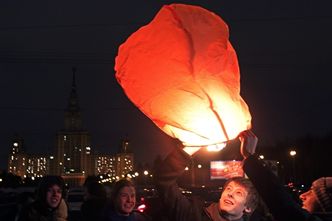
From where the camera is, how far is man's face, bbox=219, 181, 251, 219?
402cm

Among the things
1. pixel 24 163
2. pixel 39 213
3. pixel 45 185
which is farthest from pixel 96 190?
pixel 24 163

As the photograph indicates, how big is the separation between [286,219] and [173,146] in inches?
43.5

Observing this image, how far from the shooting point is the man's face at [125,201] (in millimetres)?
5512

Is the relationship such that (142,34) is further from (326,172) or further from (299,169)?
(299,169)

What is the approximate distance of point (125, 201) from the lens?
5531mm

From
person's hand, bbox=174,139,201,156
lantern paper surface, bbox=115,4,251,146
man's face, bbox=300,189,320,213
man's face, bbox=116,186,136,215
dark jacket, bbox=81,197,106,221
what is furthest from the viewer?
dark jacket, bbox=81,197,106,221

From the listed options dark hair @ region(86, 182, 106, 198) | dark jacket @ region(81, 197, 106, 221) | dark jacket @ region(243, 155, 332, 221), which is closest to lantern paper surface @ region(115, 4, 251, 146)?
dark jacket @ region(243, 155, 332, 221)

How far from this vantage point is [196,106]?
3.79 metres

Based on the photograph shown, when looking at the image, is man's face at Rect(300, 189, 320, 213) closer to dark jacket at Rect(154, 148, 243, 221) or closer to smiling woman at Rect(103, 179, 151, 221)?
dark jacket at Rect(154, 148, 243, 221)

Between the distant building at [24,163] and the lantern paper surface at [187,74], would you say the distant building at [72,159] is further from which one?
Result: the lantern paper surface at [187,74]

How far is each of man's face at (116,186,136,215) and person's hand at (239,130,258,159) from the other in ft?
7.45

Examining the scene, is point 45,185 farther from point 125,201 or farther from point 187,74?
point 187,74

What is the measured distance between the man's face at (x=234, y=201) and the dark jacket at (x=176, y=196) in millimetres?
68

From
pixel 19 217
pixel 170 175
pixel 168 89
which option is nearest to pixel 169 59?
pixel 168 89
